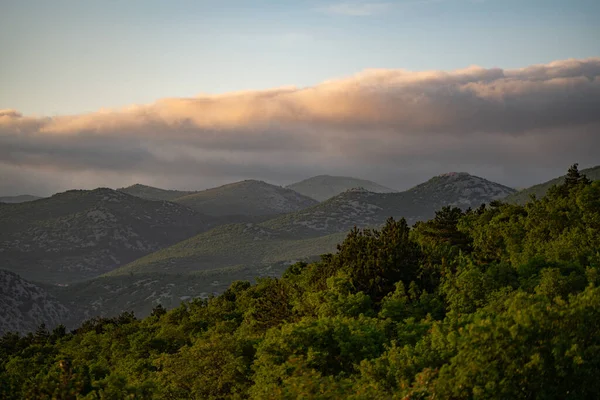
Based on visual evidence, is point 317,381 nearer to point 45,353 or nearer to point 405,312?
point 405,312

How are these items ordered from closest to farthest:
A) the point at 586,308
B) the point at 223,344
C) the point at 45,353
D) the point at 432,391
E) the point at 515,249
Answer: the point at 432,391
the point at 586,308
the point at 223,344
the point at 515,249
the point at 45,353

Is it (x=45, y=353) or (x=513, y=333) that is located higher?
(x=513, y=333)

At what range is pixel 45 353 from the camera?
4577 inches

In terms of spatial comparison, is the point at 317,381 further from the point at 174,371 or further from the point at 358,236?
the point at 358,236

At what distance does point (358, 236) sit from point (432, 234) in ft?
89.5

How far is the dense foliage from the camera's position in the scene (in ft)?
117

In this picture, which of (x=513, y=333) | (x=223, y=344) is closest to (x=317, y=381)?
(x=513, y=333)

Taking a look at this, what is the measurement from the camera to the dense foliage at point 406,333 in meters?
35.8

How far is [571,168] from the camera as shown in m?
121

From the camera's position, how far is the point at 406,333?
49469mm

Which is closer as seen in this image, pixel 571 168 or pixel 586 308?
pixel 586 308

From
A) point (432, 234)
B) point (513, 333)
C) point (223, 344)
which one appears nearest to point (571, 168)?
point (432, 234)

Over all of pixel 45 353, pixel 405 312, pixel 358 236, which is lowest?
pixel 45 353

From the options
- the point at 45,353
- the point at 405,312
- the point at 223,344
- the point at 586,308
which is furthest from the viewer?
the point at 45,353
